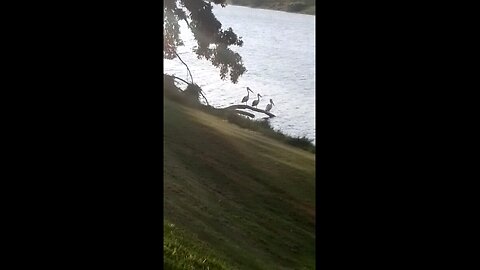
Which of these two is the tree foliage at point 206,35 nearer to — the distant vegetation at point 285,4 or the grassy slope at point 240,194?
the distant vegetation at point 285,4

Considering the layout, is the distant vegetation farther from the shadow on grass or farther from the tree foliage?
the shadow on grass

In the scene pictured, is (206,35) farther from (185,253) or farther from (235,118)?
(185,253)

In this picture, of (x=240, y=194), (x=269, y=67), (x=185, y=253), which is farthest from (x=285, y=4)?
(x=185, y=253)

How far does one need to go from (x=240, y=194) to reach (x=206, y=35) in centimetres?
50

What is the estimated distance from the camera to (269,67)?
1.65 m

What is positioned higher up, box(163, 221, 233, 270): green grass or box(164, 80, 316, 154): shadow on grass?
box(164, 80, 316, 154): shadow on grass

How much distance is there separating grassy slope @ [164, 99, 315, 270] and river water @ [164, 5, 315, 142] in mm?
101

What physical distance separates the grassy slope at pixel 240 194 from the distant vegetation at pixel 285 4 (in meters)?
0.38

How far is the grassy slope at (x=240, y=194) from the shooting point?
1.54 meters

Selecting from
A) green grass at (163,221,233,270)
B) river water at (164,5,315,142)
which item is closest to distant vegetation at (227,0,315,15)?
river water at (164,5,315,142)

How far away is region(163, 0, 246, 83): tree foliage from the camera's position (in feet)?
5.30
